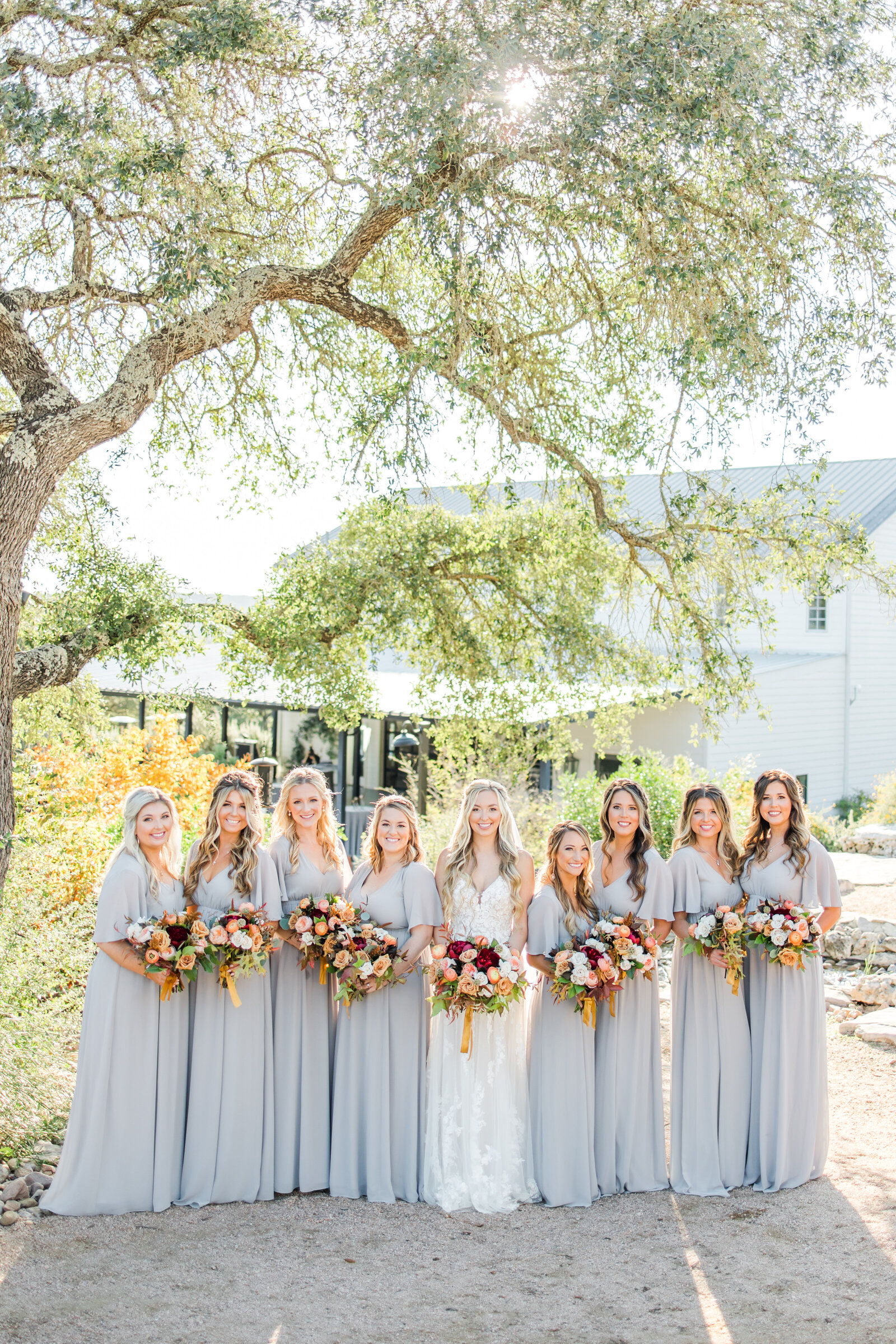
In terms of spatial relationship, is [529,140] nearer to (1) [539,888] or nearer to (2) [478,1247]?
(1) [539,888]

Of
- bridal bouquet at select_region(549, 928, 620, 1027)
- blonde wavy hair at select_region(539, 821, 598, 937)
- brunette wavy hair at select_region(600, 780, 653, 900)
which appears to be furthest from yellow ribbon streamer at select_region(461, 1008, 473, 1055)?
brunette wavy hair at select_region(600, 780, 653, 900)

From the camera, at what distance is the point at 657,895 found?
5898mm

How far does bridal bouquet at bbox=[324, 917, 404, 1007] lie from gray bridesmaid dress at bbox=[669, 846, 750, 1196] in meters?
1.55

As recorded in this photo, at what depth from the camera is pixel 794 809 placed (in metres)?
6.08

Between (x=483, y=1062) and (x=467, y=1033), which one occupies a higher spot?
(x=467, y=1033)

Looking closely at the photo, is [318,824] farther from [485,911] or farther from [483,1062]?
[483,1062]

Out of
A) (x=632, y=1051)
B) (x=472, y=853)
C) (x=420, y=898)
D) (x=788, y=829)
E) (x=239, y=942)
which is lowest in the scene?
(x=632, y=1051)

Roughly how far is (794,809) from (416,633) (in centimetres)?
373

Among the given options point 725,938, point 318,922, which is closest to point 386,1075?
point 318,922

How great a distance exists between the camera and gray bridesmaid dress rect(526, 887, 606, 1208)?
5.67 metres

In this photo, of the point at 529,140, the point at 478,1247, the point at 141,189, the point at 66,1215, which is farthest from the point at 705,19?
the point at 66,1215

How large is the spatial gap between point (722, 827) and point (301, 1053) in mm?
2476

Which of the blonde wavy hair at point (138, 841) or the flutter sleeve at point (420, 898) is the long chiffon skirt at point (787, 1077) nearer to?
the flutter sleeve at point (420, 898)

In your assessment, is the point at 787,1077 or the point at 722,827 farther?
the point at 722,827
